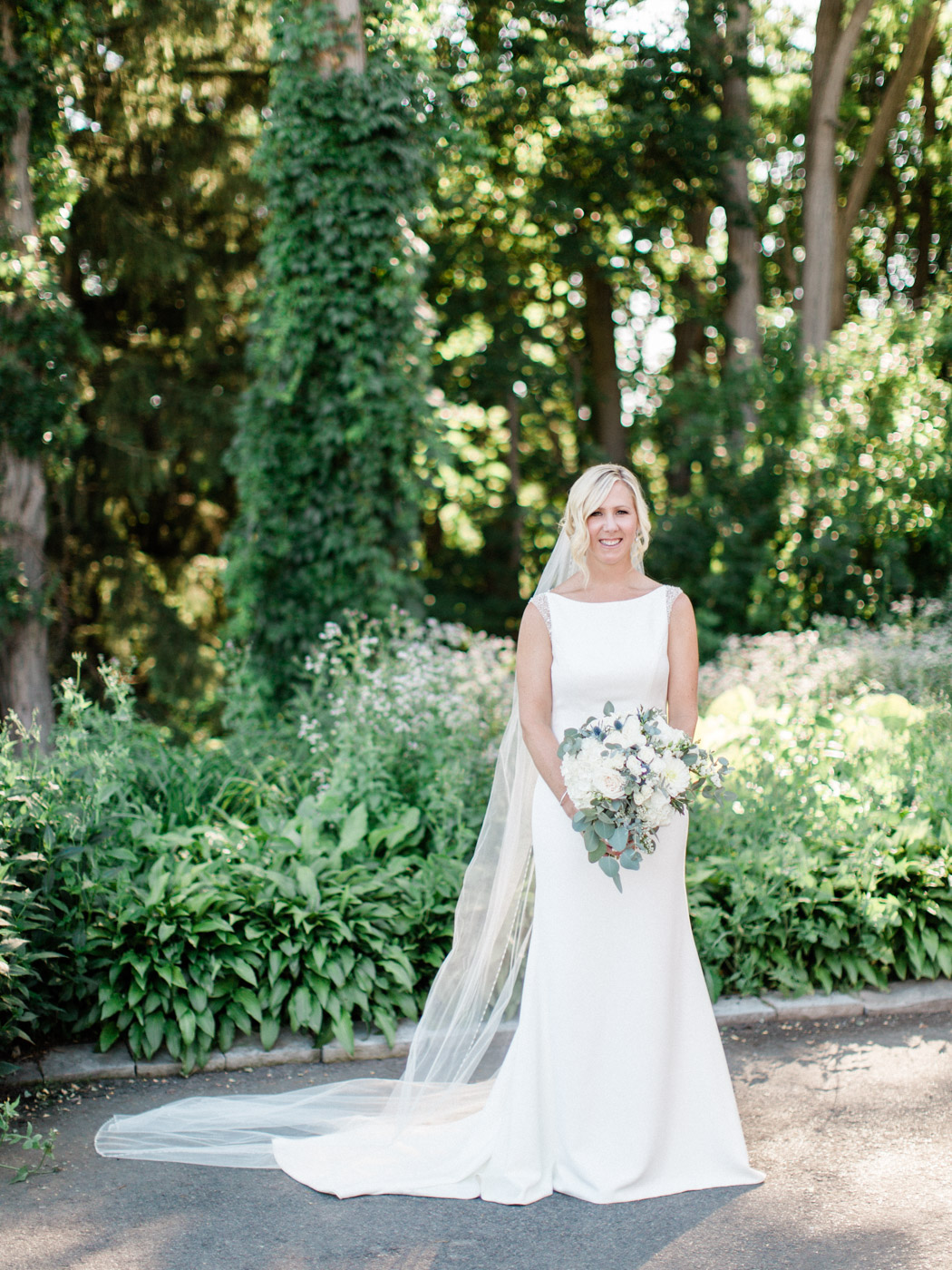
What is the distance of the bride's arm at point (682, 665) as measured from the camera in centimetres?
346

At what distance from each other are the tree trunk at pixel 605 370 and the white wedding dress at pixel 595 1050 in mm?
12967

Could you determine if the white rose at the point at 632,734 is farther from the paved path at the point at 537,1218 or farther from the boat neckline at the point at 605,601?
the paved path at the point at 537,1218

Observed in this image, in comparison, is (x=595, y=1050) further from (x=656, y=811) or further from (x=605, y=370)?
(x=605, y=370)

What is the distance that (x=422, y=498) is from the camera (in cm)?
926

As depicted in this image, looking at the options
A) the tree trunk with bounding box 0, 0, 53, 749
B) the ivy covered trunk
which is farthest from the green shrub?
the tree trunk with bounding box 0, 0, 53, 749

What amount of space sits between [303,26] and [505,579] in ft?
27.4

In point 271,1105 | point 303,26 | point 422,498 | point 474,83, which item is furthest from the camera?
point 474,83

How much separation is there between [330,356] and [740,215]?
7.54m

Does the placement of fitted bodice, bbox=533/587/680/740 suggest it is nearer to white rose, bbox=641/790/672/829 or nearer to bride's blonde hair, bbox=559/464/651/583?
bride's blonde hair, bbox=559/464/651/583

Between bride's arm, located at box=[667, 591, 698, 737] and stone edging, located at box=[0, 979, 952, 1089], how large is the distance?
1.81 m

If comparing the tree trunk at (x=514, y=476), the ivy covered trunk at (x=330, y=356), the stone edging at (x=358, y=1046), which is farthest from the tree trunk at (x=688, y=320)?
the stone edging at (x=358, y=1046)

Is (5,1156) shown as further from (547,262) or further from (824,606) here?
(547,262)

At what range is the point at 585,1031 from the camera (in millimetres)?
3373

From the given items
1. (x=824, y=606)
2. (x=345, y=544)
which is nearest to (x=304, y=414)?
(x=345, y=544)
